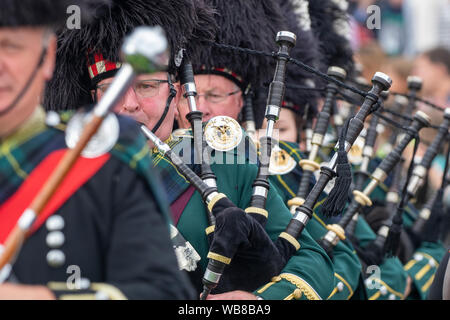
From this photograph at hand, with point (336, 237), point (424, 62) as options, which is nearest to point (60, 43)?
point (336, 237)

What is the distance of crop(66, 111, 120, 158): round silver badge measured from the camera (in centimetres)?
203

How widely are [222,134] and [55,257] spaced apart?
5.74 ft

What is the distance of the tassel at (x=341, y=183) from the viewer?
11.7 ft

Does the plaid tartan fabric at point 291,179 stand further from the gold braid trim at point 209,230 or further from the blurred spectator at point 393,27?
the blurred spectator at point 393,27

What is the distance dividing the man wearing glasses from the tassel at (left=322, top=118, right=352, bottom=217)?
0.57ft

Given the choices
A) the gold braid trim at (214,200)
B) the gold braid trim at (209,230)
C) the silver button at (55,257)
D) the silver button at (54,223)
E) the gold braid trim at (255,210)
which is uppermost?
the silver button at (54,223)

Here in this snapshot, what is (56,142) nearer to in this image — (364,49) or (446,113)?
(446,113)

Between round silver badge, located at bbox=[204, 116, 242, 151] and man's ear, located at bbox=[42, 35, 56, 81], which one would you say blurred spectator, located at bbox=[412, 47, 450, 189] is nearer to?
round silver badge, located at bbox=[204, 116, 242, 151]

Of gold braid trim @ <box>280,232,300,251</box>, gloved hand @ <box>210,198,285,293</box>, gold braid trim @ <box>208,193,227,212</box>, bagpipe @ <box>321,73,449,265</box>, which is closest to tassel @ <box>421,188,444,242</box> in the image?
bagpipe @ <box>321,73,449,265</box>

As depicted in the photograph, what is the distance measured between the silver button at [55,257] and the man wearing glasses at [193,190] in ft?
4.61

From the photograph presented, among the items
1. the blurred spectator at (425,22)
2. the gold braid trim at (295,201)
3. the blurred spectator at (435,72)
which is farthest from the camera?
the blurred spectator at (425,22)

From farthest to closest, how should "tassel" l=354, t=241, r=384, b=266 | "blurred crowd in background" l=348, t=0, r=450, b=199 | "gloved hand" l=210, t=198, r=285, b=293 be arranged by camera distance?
"blurred crowd in background" l=348, t=0, r=450, b=199 < "tassel" l=354, t=241, r=384, b=266 < "gloved hand" l=210, t=198, r=285, b=293

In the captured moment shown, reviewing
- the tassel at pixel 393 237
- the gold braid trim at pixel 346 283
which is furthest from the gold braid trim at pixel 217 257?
the tassel at pixel 393 237

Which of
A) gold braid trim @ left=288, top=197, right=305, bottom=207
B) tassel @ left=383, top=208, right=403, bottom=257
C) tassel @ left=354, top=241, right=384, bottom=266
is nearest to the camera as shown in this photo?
gold braid trim @ left=288, top=197, right=305, bottom=207
